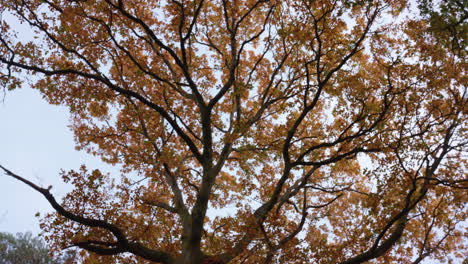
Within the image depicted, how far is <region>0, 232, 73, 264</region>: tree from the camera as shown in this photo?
32.6 m

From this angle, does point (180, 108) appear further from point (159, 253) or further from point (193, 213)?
point (159, 253)

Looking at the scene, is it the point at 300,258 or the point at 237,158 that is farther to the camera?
the point at 237,158

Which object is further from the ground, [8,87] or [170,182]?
[8,87]

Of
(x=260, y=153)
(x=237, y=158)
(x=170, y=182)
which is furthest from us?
(x=237, y=158)

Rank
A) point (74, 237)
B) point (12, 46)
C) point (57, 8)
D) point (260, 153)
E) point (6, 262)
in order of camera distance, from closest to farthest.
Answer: point (74, 237), point (12, 46), point (57, 8), point (260, 153), point (6, 262)

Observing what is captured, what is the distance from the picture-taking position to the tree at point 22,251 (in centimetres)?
3256

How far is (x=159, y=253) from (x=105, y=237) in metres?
1.46

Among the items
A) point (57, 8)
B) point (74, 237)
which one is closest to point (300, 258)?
point (74, 237)

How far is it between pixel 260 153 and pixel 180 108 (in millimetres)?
3689

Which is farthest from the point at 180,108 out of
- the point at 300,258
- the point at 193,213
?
the point at 300,258

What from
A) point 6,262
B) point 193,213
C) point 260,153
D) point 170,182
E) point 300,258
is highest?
point 6,262

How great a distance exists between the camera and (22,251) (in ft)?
110

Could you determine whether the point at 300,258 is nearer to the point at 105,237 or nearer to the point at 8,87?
the point at 105,237

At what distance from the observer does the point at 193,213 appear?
927 cm
